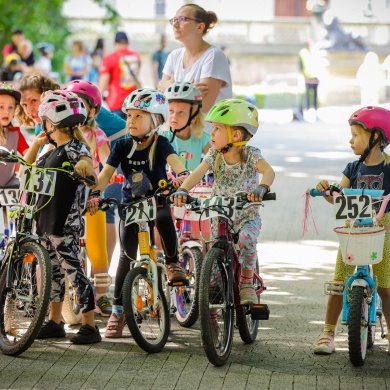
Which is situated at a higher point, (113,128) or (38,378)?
(113,128)

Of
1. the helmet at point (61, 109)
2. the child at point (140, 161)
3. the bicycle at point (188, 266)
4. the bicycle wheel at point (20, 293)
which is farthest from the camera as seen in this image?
the bicycle at point (188, 266)

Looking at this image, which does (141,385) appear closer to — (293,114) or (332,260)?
(332,260)

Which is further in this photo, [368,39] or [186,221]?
[368,39]

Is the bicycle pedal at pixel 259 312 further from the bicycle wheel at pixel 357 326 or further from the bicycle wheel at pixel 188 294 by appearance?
the bicycle wheel at pixel 188 294

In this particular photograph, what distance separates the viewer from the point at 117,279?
→ 8.78 m

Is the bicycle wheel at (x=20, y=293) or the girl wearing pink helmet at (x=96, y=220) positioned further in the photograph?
the girl wearing pink helmet at (x=96, y=220)

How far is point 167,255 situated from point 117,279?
416 mm

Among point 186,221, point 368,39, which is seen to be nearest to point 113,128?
point 186,221

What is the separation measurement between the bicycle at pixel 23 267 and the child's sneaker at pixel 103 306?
1316 mm

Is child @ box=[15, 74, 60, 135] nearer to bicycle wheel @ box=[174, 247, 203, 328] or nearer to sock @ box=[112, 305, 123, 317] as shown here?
bicycle wheel @ box=[174, 247, 203, 328]

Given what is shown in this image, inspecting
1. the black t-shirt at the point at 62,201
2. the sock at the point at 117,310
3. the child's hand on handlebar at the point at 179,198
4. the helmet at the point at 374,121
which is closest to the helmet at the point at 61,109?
the black t-shirt at the point at 62,201

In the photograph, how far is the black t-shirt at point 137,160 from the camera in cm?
885

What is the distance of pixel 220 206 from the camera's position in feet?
26.7

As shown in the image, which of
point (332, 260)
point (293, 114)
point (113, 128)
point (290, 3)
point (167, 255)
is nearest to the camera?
point (167, 255)
